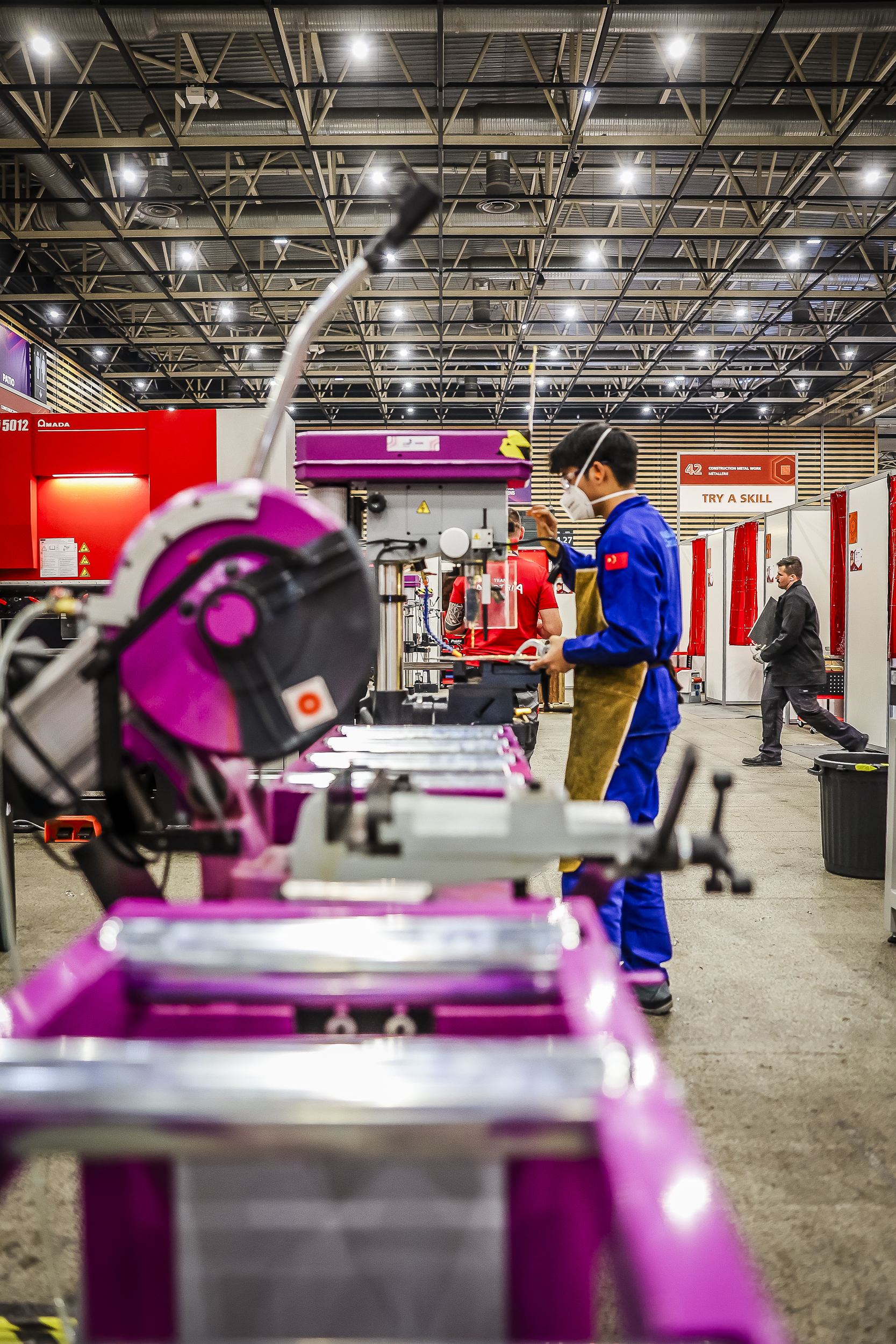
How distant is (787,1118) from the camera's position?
2262mm

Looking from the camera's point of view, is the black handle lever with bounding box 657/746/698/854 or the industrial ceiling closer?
the black handle lever with bounding box 657/746/698/854

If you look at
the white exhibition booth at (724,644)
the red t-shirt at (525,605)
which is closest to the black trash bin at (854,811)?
the red t-shirt at (525,605)

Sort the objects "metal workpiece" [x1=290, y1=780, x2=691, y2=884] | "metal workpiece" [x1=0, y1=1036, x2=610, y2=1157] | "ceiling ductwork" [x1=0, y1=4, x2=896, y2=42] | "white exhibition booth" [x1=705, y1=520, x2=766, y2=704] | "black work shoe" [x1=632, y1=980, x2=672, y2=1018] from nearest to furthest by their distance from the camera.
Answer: "metal workpiece" [x1=0, y1=1036, x2=610, y2=1157], "metal workpiece" [x1=290, y1=780, x2=691, y2=884], "black work shoe" [x1=632, y1=980, x2=672, y2=1018], "ceiling ductwork" [x1=0, y1=4, x2=896, y2=42], "white exhibition booth" [x1=705, y1=520, x2=766, y2=704]

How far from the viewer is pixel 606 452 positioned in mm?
2660

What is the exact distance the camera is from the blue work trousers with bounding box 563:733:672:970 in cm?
262

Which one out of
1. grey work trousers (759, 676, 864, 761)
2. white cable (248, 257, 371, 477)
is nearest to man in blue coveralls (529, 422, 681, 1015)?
white cable (248, 257, 371, 477)

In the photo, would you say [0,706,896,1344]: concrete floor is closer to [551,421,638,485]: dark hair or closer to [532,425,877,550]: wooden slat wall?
[551,421,638,485]: dark hair

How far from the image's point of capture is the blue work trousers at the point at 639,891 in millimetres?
2621

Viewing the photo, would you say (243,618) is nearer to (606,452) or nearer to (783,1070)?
(606,452)

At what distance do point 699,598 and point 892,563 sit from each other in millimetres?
7576

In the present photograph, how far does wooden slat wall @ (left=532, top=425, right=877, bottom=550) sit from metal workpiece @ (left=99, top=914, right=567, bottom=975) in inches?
655

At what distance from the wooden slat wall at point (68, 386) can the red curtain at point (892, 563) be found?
8.83 metres

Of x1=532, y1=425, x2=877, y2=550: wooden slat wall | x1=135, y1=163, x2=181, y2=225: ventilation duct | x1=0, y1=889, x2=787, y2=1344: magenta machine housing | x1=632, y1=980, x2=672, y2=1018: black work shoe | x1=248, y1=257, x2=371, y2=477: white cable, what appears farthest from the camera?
x1=532, y1=425, x2=877, y2=550: wooden slat wall

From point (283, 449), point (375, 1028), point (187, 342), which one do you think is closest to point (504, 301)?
point (187, 342)
